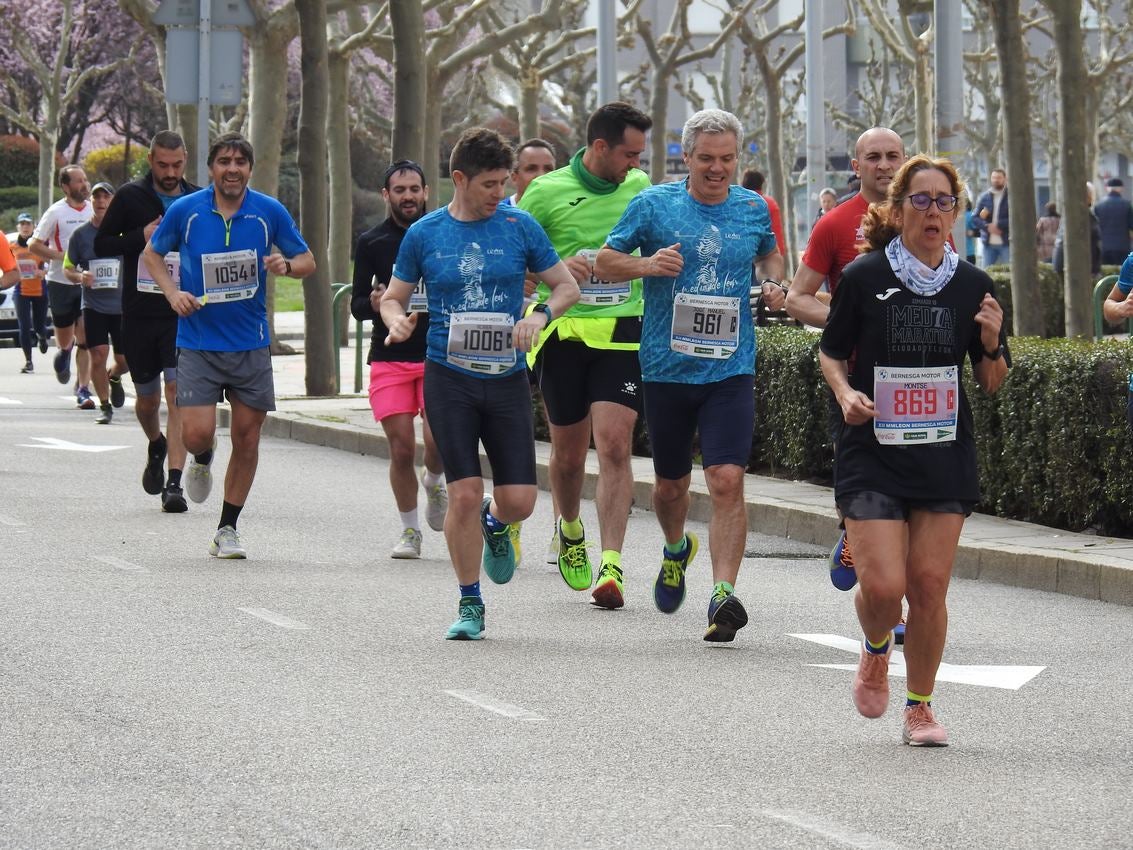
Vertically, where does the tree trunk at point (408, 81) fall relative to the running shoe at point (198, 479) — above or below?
above

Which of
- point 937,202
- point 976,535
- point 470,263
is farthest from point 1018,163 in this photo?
point 937,202

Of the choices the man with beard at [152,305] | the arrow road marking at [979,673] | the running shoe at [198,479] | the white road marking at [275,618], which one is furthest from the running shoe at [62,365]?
the arrow road marking at [979,673]

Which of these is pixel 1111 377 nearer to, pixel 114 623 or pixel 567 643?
pixel 567 643

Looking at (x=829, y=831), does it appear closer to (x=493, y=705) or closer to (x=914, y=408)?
(x=914, y=408)

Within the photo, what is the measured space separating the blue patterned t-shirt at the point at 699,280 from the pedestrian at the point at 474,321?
0.33m

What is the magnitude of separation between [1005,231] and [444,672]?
2181 cm

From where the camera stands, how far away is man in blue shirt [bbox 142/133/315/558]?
1084 centimetres

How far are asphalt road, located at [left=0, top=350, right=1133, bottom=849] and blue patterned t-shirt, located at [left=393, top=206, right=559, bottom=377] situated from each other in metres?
1.15

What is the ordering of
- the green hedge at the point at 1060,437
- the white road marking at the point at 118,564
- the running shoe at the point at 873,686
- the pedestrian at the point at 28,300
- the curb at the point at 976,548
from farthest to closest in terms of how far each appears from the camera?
the pedestrian at the point at 28,300 < the green hedge at the point at 1060,437 < the white road marking at the point at 118,564 < the curb at the point at 976,548 < the running shoe at the point at 873,686

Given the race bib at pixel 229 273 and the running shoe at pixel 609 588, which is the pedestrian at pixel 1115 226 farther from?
the running shoe at pixel 609 588

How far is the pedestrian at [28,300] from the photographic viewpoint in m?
26.1

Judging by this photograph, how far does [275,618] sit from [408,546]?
6.77 ft

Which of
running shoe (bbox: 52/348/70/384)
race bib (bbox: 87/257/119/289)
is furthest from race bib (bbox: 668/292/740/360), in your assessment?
running shoe (bbox: 52/348/70/384)

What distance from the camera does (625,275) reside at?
8.55m
